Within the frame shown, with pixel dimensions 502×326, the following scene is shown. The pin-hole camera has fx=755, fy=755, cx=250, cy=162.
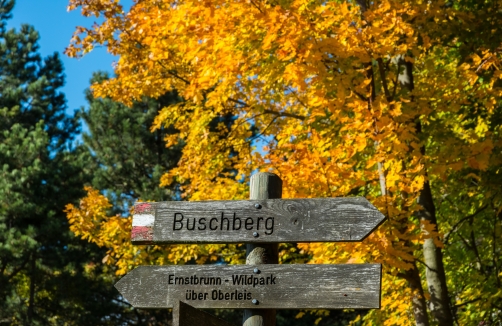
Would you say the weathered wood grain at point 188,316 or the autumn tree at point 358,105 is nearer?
the weathered wood grain at point 188,316

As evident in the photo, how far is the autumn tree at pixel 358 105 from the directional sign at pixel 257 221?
3.12 m

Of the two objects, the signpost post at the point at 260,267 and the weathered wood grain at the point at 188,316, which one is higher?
the signpost post at the point at 260,267

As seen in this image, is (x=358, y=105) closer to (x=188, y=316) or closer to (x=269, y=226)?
(x=269, y=226)

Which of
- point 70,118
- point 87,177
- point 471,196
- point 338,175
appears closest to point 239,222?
point 338,175

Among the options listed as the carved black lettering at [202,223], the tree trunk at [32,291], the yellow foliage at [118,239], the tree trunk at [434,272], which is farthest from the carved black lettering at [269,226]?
the tree trunk at [32,291]

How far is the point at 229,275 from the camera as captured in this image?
3969 millimetres

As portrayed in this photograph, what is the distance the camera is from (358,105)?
24.7 feet

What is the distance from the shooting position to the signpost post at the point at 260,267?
385 centimetres

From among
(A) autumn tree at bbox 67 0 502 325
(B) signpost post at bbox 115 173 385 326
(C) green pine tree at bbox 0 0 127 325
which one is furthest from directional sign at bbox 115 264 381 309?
(C) green pine tree at bbox 0 0 127 325

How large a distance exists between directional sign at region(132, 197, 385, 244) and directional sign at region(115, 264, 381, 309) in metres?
0.16

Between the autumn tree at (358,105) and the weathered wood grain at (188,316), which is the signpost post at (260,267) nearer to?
the weathered wood grain at (188,316)

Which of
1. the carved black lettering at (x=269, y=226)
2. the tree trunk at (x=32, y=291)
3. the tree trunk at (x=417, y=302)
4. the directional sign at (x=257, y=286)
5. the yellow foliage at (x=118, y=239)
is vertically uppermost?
the tree trunk at (x=32, y=291)

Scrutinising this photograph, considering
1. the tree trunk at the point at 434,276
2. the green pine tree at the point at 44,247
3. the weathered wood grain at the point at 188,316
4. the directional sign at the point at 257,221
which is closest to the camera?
the weathered wood grain at the point at 188,316

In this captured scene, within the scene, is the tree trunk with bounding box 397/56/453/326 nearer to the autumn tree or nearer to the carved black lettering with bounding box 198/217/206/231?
the autumn tree
